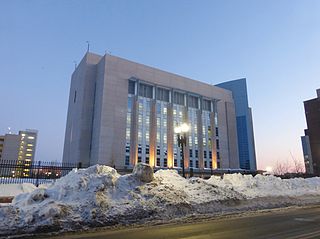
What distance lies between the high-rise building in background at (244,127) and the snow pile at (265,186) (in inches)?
3153

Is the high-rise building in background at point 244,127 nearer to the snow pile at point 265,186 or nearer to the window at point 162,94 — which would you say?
the window at point 162,94

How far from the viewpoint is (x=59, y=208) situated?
9656 millimetres

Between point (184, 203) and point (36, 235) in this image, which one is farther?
point (184, 203)

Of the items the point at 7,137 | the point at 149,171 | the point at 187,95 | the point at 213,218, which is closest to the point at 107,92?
the point at 187,95

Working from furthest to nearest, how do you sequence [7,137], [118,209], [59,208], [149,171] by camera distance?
[7,137], [149,171], [118,209], [59,208]

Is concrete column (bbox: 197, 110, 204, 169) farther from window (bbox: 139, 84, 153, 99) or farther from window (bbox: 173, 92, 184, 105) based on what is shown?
window (bbox: 139, 84, 153, 99)

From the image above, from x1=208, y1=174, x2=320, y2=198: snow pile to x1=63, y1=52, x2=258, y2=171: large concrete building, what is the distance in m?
36.6

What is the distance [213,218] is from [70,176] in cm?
755

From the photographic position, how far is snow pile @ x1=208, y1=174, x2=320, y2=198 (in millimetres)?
18578

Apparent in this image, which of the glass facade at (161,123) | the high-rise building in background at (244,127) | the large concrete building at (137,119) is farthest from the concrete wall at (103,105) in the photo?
the high-rise building in background at (244,127)

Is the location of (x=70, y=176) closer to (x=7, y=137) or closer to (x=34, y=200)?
(x=34, y=200)

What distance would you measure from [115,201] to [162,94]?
189 feet

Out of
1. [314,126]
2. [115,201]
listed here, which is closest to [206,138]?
[314,126]

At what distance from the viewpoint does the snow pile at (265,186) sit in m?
18.6
